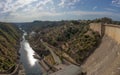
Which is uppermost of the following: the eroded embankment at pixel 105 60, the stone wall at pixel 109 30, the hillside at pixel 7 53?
the stone wall at pixel 109 30

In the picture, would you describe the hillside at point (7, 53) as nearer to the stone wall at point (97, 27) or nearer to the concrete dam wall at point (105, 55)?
the concrete dam wall at point (105, 55)

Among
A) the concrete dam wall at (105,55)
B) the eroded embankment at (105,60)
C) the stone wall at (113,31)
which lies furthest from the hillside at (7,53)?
the stone wall at (113,31)

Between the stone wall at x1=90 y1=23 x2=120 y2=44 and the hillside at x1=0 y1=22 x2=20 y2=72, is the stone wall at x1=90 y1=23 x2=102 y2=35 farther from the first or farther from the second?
the hillside at x1=0 y1=22 x2=20 y2=72

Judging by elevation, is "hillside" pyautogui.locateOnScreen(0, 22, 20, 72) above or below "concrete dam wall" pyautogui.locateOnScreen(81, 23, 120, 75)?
below

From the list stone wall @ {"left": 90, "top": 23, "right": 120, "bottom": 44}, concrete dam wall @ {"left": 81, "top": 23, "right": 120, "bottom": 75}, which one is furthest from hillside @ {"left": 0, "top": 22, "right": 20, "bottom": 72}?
stone wall @ {"left": 90, "top": 23, "right": 120, "bottom": 44}

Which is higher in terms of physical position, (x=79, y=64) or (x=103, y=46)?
(x=103, y=46)

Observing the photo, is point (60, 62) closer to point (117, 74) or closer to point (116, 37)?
point (116, 37)

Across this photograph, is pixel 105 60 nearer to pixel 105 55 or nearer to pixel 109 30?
pixel 105 55

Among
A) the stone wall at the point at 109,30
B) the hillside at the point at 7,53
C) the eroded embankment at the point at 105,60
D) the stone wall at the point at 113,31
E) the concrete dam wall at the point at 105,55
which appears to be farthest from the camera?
the hillside at the point at 7,53

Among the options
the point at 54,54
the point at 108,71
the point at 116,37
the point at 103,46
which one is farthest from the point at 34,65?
the point at 108,71
